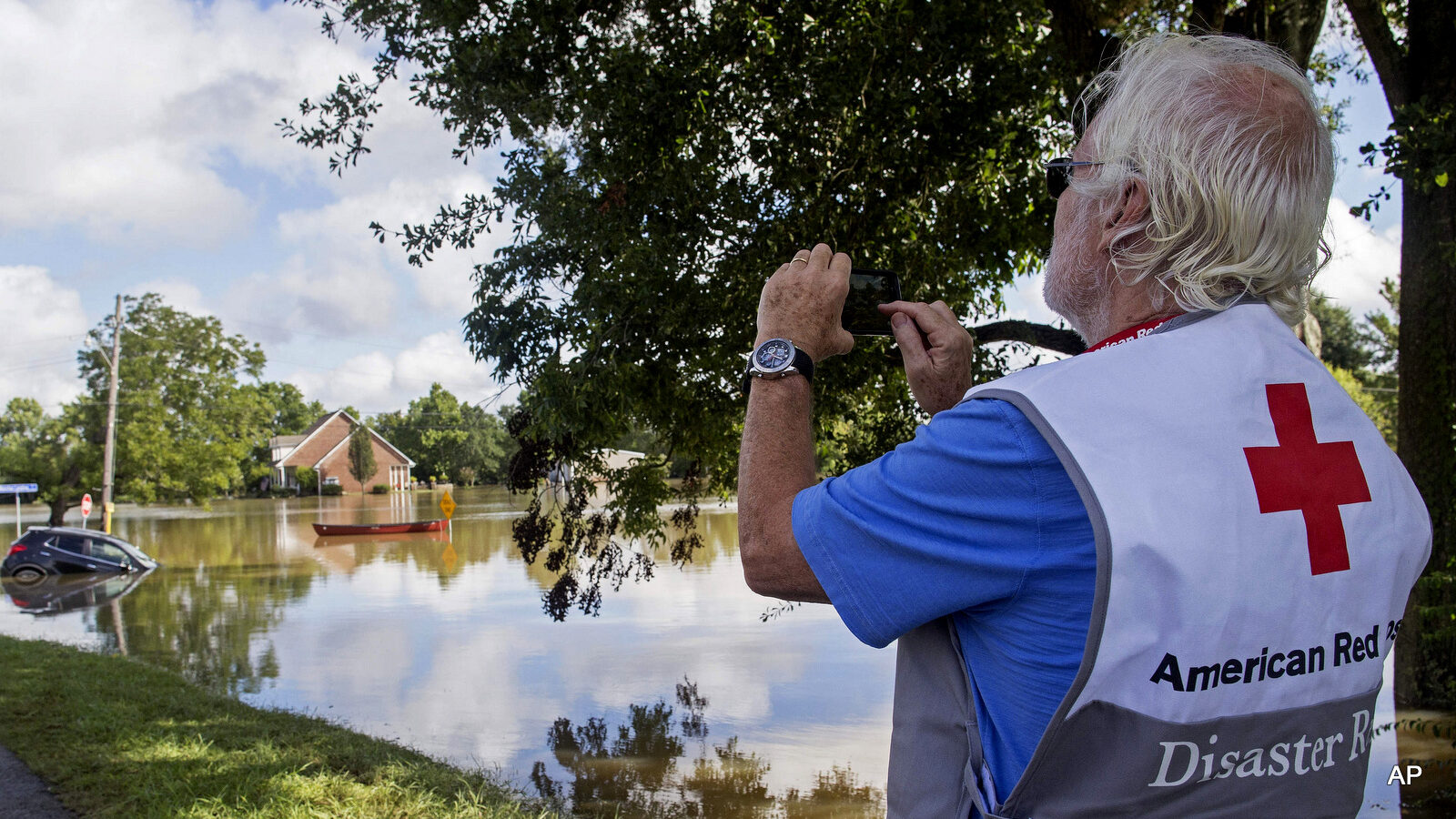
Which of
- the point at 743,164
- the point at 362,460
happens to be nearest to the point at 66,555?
the point at 743,164

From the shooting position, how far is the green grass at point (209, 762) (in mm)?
6098

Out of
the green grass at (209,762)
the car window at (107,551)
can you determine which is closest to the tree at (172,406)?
the car window at (107,551)

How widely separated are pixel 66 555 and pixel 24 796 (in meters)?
20.6

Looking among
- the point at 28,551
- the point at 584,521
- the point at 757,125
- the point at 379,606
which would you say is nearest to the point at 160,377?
the point at 28,551

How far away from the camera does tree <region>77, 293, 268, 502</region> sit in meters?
39.8

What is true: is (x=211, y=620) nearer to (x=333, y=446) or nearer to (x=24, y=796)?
(x=24, y=796)

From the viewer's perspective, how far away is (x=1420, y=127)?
4.65 m

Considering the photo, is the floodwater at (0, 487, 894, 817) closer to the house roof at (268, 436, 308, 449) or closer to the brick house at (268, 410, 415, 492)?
the brick house at (268, 410, 415, 492)

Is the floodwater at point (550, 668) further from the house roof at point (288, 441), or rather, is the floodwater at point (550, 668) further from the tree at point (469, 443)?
the house roof at point (288, 441)

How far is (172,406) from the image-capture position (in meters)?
41.9

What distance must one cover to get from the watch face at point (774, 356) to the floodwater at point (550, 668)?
6247 mm

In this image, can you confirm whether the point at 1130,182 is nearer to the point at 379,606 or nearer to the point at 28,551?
the point at 379,606

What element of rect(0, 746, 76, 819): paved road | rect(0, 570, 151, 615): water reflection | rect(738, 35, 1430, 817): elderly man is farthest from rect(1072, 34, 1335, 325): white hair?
rect(0, 570, 151, 615): water reflection

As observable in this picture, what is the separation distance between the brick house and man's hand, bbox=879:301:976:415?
7120cm
